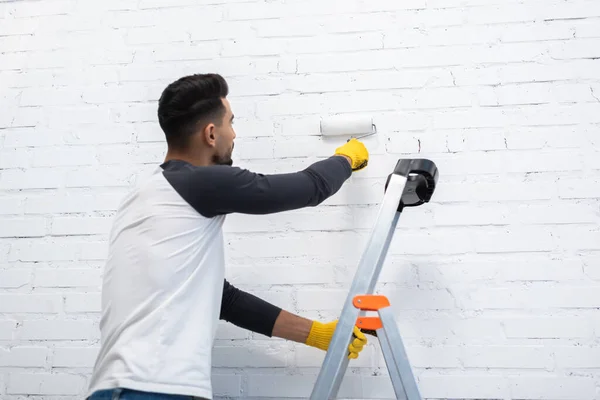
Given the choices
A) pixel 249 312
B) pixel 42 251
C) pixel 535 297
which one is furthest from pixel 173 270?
pixel 535 297

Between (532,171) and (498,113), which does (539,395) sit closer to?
(532,171)

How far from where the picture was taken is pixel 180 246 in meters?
1.25

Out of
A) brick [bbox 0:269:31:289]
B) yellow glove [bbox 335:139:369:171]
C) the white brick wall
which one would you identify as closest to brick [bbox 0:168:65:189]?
the white brick wall

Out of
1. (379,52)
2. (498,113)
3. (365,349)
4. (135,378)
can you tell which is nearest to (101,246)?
(135,378)

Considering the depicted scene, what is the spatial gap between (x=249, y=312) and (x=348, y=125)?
25.7 inches

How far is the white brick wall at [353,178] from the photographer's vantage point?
159cm

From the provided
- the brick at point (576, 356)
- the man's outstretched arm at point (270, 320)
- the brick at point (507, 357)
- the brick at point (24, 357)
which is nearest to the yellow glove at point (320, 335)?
the man's outstretched arm at point (270, 320)

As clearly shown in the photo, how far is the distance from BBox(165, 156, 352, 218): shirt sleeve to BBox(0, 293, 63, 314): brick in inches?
30.5

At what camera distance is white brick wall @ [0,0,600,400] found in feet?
5.22

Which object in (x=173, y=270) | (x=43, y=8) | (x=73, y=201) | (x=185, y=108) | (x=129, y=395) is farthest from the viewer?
(x=43, y=8)

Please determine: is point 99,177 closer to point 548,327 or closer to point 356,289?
point 356,289

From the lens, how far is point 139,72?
1896 mm

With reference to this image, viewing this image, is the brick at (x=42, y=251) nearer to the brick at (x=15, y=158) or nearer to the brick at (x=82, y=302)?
the brick at (x=82, y=302)

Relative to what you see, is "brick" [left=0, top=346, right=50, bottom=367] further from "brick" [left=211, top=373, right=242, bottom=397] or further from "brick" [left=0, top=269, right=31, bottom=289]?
"brick" [left=211, top=373, right=242, bottom=397]
